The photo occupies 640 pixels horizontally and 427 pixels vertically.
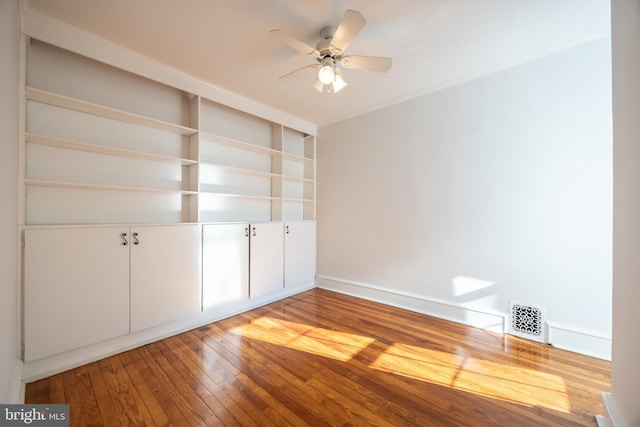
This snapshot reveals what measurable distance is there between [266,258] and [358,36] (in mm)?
2480

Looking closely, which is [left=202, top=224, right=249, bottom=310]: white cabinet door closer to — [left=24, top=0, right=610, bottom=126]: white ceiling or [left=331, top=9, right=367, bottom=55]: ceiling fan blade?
[left=24, top=0, right=610, bottom=126]: white ceiling

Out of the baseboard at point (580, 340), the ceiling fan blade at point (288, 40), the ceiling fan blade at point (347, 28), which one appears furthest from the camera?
the baseboard at point (580, 340)

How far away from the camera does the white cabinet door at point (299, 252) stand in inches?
136

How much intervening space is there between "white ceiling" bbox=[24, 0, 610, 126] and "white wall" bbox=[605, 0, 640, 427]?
0.76 m

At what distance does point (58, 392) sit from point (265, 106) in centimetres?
311

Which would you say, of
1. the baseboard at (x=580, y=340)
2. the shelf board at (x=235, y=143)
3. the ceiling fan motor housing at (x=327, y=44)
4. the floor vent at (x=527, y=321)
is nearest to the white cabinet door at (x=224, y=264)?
the shelf board at (x=235, y=143)

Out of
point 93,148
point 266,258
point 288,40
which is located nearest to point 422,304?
point 266,258

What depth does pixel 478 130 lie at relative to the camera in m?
2.52

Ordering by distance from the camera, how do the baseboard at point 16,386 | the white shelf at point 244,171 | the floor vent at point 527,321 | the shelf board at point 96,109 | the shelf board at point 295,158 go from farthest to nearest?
the shelf board at point 295,158 → the white shelf at point 244,171 → the floor vent at point 527,321 → the shelf board at point 96,109 → the baseboard at point 16,386

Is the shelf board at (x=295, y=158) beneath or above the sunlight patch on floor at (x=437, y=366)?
above

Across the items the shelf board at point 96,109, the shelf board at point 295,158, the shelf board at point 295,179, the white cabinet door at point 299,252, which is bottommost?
the white cabinet door at point 299,252

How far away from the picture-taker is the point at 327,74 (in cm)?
189

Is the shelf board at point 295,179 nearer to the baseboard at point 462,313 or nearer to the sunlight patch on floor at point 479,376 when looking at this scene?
the baseboard at point 462,313

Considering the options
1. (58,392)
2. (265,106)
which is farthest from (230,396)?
(265,106)
